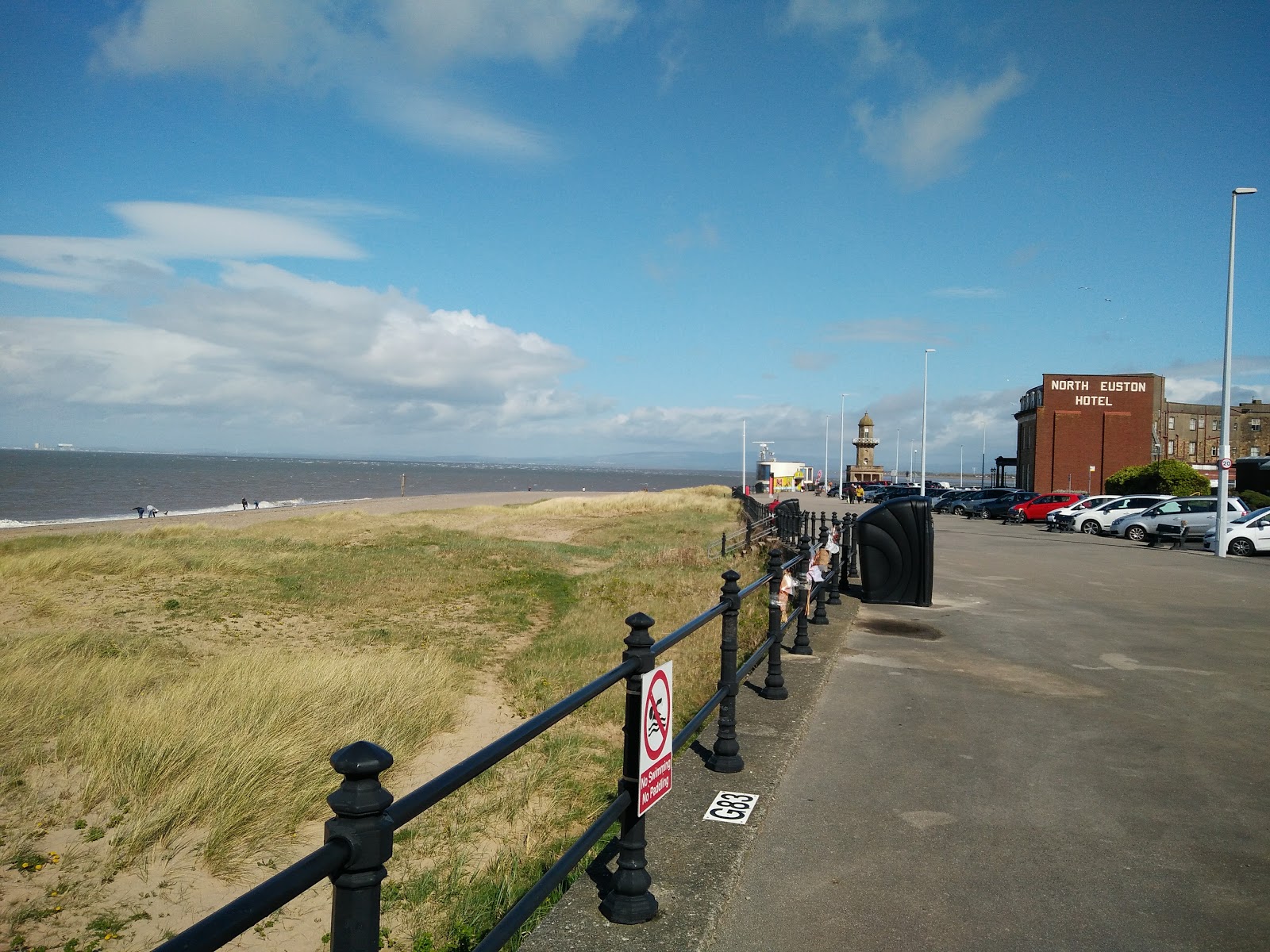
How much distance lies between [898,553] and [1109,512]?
26.1 metres

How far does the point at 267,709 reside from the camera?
28.7 ft

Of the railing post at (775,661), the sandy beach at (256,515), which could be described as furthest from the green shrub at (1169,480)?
the railing post at (775,661)

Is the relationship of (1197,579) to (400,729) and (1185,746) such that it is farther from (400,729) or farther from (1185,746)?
(400,729)

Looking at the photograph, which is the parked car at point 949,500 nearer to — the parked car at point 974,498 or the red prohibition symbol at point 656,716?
the parked car at point 974,498

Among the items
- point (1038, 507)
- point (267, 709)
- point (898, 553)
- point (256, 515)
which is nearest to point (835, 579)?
point (898, 553)

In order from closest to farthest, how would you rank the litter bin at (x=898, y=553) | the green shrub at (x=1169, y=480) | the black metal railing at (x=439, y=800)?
the black metal railing at (x=439, y=800) → the litter bin at (x=898, y=553) → the green shrub at (x=1169, y=480)

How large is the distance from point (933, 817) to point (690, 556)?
19.0m

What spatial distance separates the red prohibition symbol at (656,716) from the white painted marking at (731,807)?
46.0 inches

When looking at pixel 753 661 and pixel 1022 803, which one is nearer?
pixel 1022 803

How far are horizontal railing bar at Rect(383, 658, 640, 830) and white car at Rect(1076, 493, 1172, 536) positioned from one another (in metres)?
35.5

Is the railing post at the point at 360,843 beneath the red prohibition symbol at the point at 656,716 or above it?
above

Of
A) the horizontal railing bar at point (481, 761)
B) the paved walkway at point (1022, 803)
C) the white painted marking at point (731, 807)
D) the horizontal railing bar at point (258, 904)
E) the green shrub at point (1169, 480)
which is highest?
the green shrub at point (1169, 480)

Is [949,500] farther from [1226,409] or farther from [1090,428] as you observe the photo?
[1226,409]

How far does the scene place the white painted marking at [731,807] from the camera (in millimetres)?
4988
